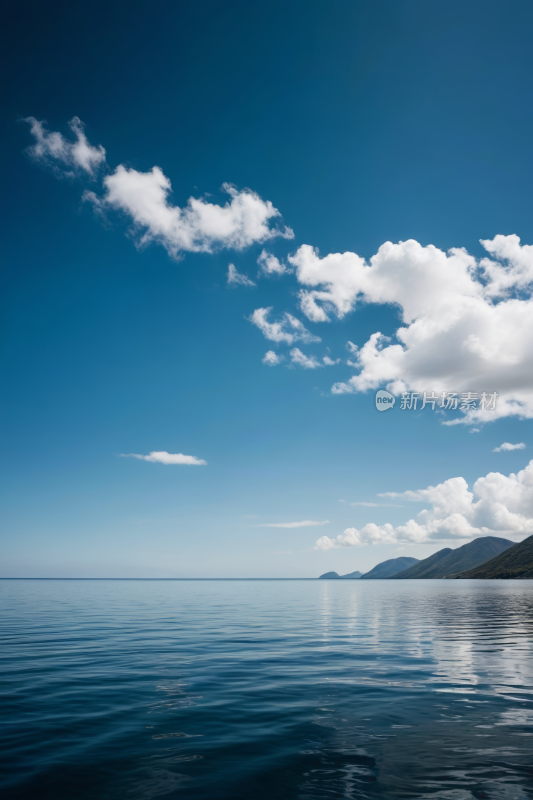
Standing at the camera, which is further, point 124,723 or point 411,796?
point 124,723

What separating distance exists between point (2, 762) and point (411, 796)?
31.9ft

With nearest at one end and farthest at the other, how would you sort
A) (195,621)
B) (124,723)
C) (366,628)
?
(124,723) < (366,628) < (195,621)

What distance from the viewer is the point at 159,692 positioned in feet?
60.5

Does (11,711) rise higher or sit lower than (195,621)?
higher

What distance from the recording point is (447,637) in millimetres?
34375

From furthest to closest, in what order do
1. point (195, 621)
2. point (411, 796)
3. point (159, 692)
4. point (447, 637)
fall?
point (195, 621) < point (447, 637) < point (159, 692) < point (411, 796)

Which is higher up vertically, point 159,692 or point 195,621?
point 159,692

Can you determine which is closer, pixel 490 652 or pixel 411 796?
pixel 411 796

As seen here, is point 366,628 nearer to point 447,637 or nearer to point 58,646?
point 447,637

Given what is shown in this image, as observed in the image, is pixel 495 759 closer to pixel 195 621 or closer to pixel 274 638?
pixel 274 638

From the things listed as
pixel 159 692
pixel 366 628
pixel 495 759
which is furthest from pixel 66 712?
pixel 366 628

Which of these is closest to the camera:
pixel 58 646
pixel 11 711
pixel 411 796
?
pixel 411 796

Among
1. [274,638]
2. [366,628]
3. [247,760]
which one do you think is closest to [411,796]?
[247,760]

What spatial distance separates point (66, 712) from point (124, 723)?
263cm
